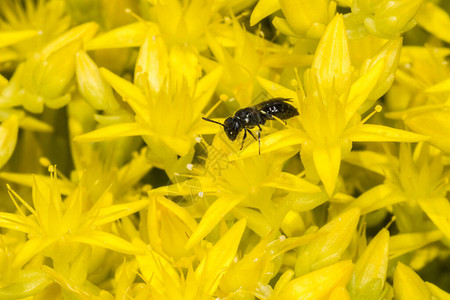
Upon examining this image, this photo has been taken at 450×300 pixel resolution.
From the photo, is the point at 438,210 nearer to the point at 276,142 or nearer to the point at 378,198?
the point at 378,198

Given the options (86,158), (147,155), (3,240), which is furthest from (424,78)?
(3,240)

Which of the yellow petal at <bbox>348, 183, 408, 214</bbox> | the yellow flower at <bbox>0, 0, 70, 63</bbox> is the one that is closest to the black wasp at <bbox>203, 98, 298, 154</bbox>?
the yellow petal at <bbox>348, 183, 408, 214</bbox>

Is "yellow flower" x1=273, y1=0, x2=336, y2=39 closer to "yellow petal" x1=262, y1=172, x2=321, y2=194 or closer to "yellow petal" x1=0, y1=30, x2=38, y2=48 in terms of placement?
"yellow petal" x1=262, y1=172, x2=321, y2=194

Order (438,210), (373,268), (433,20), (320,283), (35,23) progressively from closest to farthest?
(320,283)
(373,268)
(438,210)
(433,20)
(35,23)

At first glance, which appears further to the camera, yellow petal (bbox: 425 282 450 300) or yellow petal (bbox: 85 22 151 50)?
yellow petal (bbox: 85 22 151 50)

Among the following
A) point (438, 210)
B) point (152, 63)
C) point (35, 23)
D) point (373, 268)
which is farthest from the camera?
point (35, 23)

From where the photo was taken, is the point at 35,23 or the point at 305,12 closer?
the point at 305,12

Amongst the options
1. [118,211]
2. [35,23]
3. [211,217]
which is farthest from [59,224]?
[35,23]
